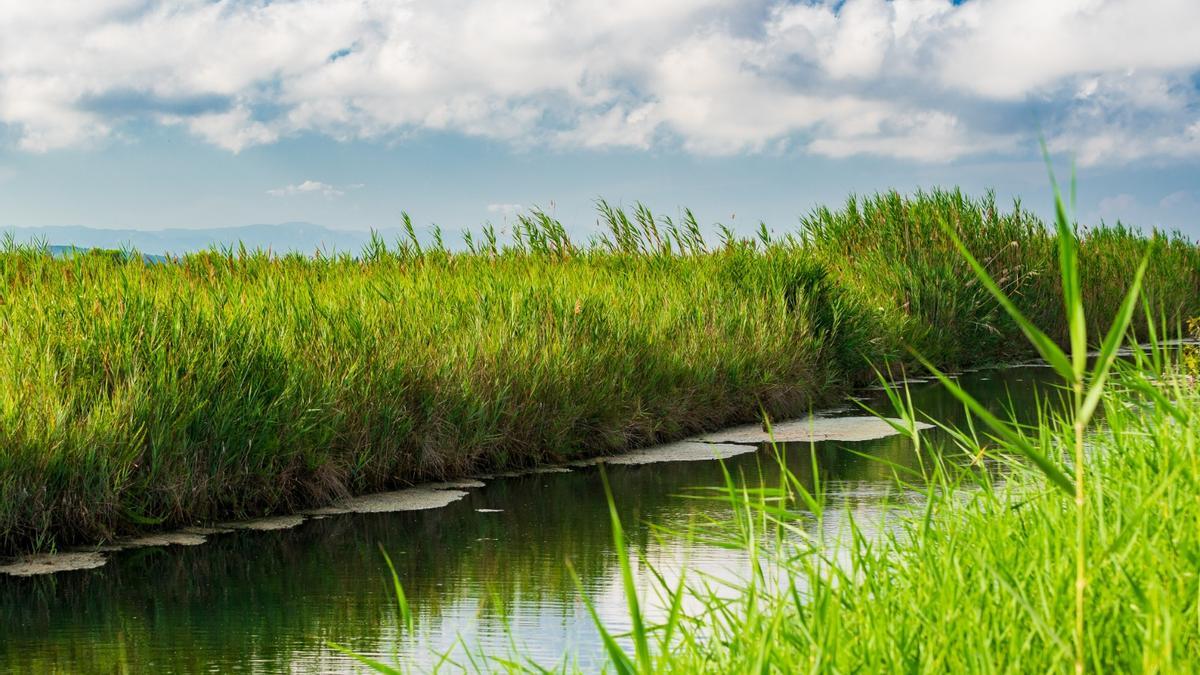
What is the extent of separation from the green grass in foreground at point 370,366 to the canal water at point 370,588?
1.30 feet

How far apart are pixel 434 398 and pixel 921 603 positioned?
186 inches

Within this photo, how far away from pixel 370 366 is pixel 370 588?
2.25 metres

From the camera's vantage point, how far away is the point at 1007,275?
1593cm

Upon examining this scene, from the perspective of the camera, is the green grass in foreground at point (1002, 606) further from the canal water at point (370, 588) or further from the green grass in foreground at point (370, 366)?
the green grass in foreground at point (370, 366)

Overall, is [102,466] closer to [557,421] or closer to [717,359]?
[557,421]

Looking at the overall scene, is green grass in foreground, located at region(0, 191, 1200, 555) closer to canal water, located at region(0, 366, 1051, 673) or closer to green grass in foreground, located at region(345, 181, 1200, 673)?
canal water, located at region(0, 366, 1051, 673)

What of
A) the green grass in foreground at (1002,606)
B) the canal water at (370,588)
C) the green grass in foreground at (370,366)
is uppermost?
the green grass in foreground at (370,366)

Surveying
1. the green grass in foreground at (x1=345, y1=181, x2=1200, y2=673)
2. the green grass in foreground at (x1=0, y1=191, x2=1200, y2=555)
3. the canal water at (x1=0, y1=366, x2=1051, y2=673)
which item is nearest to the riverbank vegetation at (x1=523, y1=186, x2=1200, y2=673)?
the green grass in foreground at (x1=345, y1=181, x2=1200, y2=673)

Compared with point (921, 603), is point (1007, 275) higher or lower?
higher

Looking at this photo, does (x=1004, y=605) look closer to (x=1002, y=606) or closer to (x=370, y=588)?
(x=1002, y=606)

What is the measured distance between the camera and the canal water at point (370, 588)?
4000mm

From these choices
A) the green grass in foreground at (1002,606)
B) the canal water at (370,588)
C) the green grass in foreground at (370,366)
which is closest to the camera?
the green grass in foreground at (1002,606)

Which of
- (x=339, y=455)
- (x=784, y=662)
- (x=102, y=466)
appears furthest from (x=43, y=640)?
(x=784, y=662)

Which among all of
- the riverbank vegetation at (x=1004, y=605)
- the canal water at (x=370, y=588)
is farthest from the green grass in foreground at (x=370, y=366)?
the riverbank vegetation at (x=1004, y=605)
